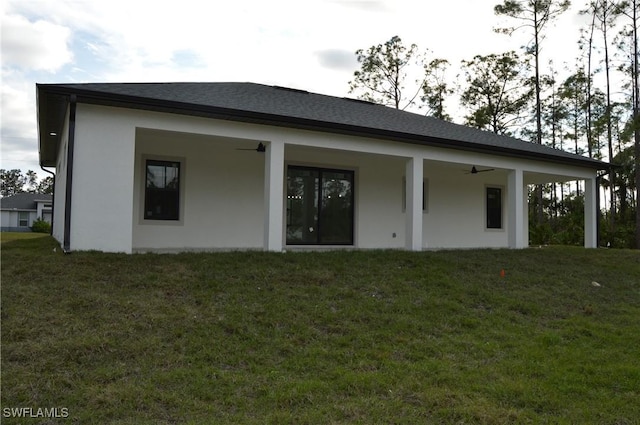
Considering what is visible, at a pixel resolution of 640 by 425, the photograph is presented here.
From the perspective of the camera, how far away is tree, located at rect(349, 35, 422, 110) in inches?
1163

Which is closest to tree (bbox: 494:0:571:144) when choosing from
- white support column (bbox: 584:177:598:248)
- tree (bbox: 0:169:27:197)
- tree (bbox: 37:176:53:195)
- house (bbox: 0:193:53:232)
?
white support column (bbox: 584:177:598:248)

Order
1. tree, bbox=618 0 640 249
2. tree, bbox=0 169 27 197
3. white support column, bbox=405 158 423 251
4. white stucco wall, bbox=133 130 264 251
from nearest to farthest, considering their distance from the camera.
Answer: white stucco wall, bbox=133 130 264 251 < white support column, bbox=405 158 423 251 < tree, bbox=618 0 640 249 < tree, bbox=0 169 27 197

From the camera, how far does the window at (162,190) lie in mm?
10227

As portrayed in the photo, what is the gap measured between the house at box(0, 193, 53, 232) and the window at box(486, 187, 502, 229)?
35.3 meters

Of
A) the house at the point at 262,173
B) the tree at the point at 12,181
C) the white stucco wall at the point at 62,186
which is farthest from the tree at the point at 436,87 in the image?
the tree at the point at 12,181

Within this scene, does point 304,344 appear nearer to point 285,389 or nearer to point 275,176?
point 285,389

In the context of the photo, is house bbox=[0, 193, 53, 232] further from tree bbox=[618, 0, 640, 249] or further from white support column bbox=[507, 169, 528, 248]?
tree bbox=[618, 0, 640, 249]

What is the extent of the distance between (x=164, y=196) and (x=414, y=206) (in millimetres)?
5768

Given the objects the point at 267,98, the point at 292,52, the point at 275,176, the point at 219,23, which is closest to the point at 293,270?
the point at 275,176

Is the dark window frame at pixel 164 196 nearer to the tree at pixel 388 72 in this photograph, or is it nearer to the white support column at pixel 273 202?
the white support column at pixel 273 202

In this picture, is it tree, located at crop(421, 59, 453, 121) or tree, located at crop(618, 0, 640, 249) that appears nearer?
tree, located at crop(618, 0, 640, 249)

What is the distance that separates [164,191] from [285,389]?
7505 millimetres

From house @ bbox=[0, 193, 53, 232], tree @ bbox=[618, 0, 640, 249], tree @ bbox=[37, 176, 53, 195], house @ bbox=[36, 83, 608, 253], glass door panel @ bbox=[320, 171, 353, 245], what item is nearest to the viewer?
house @ bbox=[36, 83, 608, 253]

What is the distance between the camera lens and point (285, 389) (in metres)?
3.89
